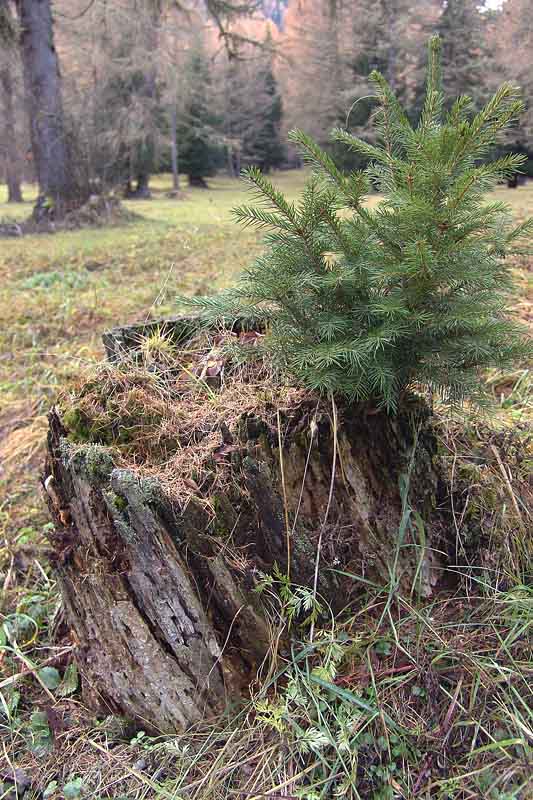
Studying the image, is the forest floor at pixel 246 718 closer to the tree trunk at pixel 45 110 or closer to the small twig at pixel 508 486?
the small twig at pixel 508 486

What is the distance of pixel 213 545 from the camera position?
59.3 inches

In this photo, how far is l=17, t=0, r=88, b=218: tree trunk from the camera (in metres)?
11.0

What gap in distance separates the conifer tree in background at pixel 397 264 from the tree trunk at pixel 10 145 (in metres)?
21.6

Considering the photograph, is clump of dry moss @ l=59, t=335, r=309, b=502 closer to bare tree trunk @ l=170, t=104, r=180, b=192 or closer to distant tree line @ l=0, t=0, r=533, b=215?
distant tree line @ l=0, t=0, r=533, b=215

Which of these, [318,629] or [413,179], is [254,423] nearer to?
[318,629]

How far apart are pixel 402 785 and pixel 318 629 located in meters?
0.40

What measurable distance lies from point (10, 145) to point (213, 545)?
2336cm

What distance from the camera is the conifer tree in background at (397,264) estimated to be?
1323mm

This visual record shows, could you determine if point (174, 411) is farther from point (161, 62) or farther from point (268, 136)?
point (268, 136)

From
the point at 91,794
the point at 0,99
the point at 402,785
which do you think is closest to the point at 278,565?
the point at 402,785

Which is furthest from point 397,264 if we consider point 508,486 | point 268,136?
point 268,136

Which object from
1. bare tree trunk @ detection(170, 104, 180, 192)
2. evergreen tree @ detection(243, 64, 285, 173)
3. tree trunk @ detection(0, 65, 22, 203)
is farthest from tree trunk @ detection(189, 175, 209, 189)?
tree trunk @ detection(0, 65, 22, 203)

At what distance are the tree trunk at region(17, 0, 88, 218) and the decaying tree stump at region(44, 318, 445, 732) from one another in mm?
11464

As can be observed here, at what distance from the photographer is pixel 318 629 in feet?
5.09
